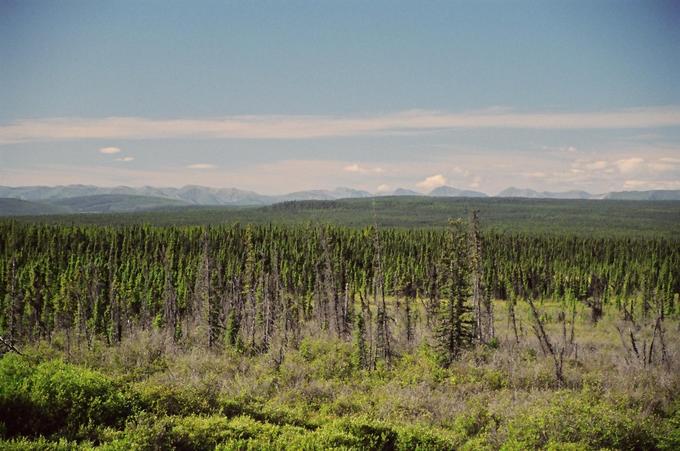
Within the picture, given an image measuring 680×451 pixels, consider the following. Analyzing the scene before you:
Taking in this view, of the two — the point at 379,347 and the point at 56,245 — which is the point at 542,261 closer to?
the point at 379,347

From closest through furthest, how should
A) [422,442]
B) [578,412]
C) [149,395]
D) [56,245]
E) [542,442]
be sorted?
[422,442], [149,395], [542,442], [578,412], [56,245]

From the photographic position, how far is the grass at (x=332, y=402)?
9789mm

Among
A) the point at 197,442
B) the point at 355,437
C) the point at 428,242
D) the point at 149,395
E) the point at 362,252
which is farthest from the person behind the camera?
the point at 428,242

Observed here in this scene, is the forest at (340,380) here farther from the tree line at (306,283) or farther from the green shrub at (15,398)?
the tree line at (306,283)

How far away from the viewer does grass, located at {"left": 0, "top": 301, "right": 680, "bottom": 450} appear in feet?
32.1

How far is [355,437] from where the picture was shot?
10.4 meters

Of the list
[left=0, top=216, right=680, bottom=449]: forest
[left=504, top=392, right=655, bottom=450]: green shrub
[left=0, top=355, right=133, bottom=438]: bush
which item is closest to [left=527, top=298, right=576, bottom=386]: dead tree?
[left=0, top=216, right=680, bottom=449]: forest

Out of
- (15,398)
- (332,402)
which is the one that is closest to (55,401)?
(15,398)

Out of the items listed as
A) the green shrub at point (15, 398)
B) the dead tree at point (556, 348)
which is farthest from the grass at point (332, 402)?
the dead tree at point (556, 348)

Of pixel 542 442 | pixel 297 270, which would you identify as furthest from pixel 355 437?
pixel 297 270

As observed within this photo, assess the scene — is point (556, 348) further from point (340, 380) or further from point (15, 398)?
point (15, 398)

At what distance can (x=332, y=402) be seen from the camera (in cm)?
1973

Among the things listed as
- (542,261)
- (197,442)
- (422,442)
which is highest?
(197,442)

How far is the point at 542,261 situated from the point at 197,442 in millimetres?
98510
